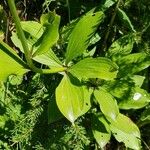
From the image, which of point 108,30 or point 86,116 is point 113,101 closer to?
point 86,116

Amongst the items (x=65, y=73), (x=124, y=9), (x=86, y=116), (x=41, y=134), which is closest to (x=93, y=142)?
A: (x=86, y=116)

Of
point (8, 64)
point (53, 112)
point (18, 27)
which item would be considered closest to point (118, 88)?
point (53, 112)

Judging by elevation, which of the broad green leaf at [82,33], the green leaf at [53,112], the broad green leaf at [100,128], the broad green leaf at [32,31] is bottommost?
the broad green leaf at [100,128]

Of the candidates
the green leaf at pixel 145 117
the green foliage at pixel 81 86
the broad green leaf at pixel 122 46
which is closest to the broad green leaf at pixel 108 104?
the green foliage at pixel 81 86

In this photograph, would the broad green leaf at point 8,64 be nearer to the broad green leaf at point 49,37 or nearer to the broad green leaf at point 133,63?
the broad green leaf at point 49,37

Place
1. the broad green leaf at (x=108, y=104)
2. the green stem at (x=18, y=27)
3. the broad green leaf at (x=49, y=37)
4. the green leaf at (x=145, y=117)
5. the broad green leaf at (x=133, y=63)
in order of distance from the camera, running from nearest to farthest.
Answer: the green stem at (x=18, y=27)
the broad green leaf at (x=49, y=37)
the broad green leaf at (x=108, y=104)
the broad green leaf at (x=133, y=63)
the green leaf at (x=145, y=117)

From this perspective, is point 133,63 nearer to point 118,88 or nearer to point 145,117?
point 118,88

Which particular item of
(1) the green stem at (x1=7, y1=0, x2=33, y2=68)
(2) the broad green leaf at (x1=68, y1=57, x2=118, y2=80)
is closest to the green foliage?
(2) the broad green leaf at (x1=68, y1=57, x2=118, y2=80)

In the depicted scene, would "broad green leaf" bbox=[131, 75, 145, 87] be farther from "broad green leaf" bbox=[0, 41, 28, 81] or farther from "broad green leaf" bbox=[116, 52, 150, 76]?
"broad green leaf" bbox=[0, 41, 28, 81]
